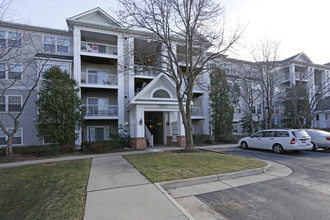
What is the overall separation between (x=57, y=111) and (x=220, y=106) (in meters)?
14.9

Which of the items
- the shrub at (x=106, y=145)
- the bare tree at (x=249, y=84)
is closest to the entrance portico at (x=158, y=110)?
the shrub at (x=106, y=145)

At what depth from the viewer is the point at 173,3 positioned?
1087cm

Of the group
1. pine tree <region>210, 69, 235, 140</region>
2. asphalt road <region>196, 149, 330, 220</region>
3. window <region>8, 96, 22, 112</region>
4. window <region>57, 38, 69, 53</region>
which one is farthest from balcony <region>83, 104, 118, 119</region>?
asphalt road <region>196, 149, 330, 220</region>

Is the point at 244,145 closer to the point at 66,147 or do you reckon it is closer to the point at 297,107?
the point at 297,107

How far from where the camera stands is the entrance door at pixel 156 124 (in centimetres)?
1917

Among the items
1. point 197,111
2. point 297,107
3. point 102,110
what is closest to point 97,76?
point 102,110

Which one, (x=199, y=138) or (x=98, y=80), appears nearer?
(x=98, y=80)

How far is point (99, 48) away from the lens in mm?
18516

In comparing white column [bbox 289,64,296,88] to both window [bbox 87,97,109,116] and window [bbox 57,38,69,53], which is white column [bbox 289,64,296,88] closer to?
window [bbox 87,97,109,116]

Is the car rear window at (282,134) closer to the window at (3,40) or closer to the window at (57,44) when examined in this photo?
the window at (3,40)

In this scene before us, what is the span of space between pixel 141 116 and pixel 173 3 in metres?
8.24

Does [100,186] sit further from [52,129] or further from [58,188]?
[52,129]

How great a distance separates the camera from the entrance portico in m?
14.6

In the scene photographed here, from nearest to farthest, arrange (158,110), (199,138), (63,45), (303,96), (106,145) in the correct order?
(106,145)
(158,110)
(63,45)
(199,138)
(303,96)
